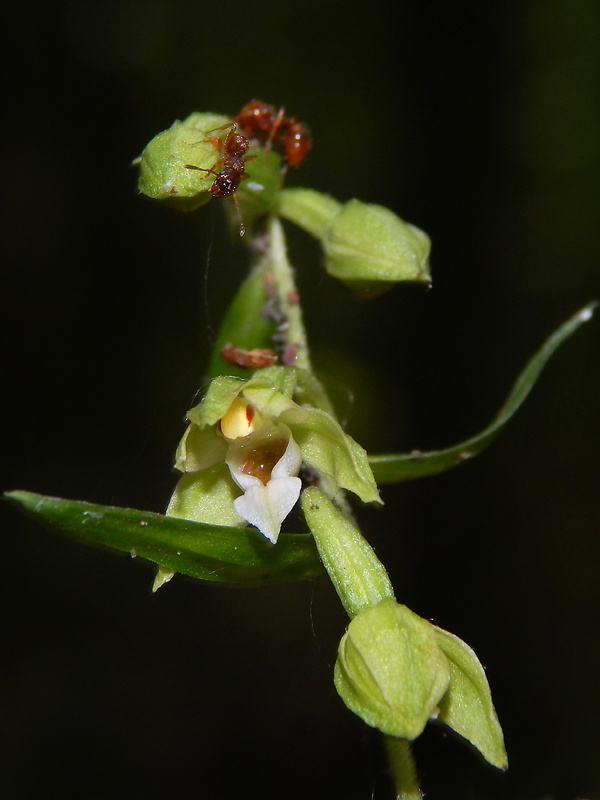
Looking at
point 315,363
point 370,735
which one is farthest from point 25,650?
point 370,735

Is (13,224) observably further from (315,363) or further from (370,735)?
(370,735)

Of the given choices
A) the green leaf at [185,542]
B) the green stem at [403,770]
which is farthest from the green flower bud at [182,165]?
the green stem at [403,770]

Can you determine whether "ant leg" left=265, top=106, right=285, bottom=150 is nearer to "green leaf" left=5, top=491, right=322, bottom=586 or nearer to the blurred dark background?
"green leaf" left=5, top=491, right=322, bottom=586

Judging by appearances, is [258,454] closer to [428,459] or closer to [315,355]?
[428,459]

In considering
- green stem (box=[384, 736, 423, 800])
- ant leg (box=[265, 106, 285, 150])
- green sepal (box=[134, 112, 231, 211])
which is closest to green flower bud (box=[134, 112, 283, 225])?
green sepal (box=[134, 112, 231, 211])

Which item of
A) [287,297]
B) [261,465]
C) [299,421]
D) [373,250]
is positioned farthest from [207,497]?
[373,250]

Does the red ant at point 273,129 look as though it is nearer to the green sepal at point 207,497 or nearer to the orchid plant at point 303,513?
the orchid plant at point 303,513
